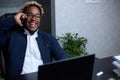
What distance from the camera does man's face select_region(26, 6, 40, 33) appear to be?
204cm

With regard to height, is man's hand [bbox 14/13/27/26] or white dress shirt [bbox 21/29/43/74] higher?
man's hand [bbox 14/13/27/26]

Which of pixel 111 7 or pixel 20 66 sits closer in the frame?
pixel 20 66

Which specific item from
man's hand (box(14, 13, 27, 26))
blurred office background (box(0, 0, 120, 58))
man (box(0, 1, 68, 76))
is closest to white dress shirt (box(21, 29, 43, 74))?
man (box(0, 1, 68, 76))

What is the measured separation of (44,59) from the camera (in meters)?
2.03

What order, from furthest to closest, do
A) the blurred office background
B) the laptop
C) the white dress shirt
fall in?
the blurred office background < the white dress shirt < the laptop

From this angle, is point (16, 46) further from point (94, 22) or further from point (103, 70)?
point (94, 22)

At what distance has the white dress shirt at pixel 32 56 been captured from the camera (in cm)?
196

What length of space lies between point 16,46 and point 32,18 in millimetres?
280

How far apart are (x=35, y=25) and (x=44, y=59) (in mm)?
308

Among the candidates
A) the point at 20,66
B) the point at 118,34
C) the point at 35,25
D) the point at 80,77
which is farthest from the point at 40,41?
the point at 118,34

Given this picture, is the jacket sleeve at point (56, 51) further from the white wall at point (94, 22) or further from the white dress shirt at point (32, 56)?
the white wall at point (94, 22)

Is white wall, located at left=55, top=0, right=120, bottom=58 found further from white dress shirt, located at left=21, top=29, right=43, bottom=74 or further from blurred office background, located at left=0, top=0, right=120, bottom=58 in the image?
white dress shirt, located at left=21, top=29, right=43, bottom=74

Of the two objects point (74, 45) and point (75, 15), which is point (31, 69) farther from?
point (75, 15)

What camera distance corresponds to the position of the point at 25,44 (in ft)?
6.63
